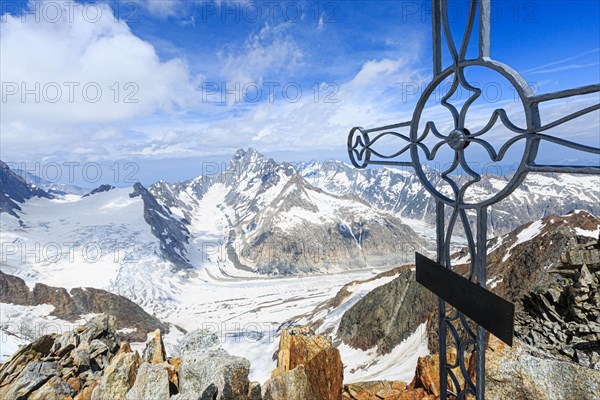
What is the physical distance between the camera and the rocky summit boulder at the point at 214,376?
7684 mm

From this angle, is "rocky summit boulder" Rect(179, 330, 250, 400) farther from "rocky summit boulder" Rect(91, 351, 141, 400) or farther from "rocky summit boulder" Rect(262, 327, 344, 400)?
"rocky summit boulder" Rect(91, 351, 141, 400)

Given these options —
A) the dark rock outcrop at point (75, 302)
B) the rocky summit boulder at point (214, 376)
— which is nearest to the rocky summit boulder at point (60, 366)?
the rocky summit boulder at point (214, 376)

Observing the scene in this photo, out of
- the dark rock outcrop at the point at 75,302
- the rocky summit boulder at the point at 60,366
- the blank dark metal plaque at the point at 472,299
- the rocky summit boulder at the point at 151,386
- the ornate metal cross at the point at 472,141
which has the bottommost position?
the dark rock outcrop at the point at 75,302

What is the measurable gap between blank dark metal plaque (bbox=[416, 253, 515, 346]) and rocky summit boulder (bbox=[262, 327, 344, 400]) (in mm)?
3927

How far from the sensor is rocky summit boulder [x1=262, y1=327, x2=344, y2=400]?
8.22 metres

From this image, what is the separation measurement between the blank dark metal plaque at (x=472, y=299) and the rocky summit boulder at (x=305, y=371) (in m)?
3.93

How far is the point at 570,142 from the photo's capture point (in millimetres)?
4242

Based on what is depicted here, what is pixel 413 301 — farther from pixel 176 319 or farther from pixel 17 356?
pixel 176 319

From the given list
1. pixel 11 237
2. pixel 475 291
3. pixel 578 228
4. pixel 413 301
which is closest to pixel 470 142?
pixel 475 291

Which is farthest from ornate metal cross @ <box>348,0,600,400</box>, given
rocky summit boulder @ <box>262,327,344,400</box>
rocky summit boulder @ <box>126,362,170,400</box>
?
rocky summit boulder @ <box>126,362,170,400</box>

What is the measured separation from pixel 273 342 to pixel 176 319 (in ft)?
236

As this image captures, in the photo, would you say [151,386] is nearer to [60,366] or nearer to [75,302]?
[60,366]

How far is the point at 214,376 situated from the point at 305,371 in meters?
2.18

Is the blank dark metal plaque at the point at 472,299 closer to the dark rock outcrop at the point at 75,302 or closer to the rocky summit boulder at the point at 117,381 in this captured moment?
the rocky summit boulder at the point at 117,381
